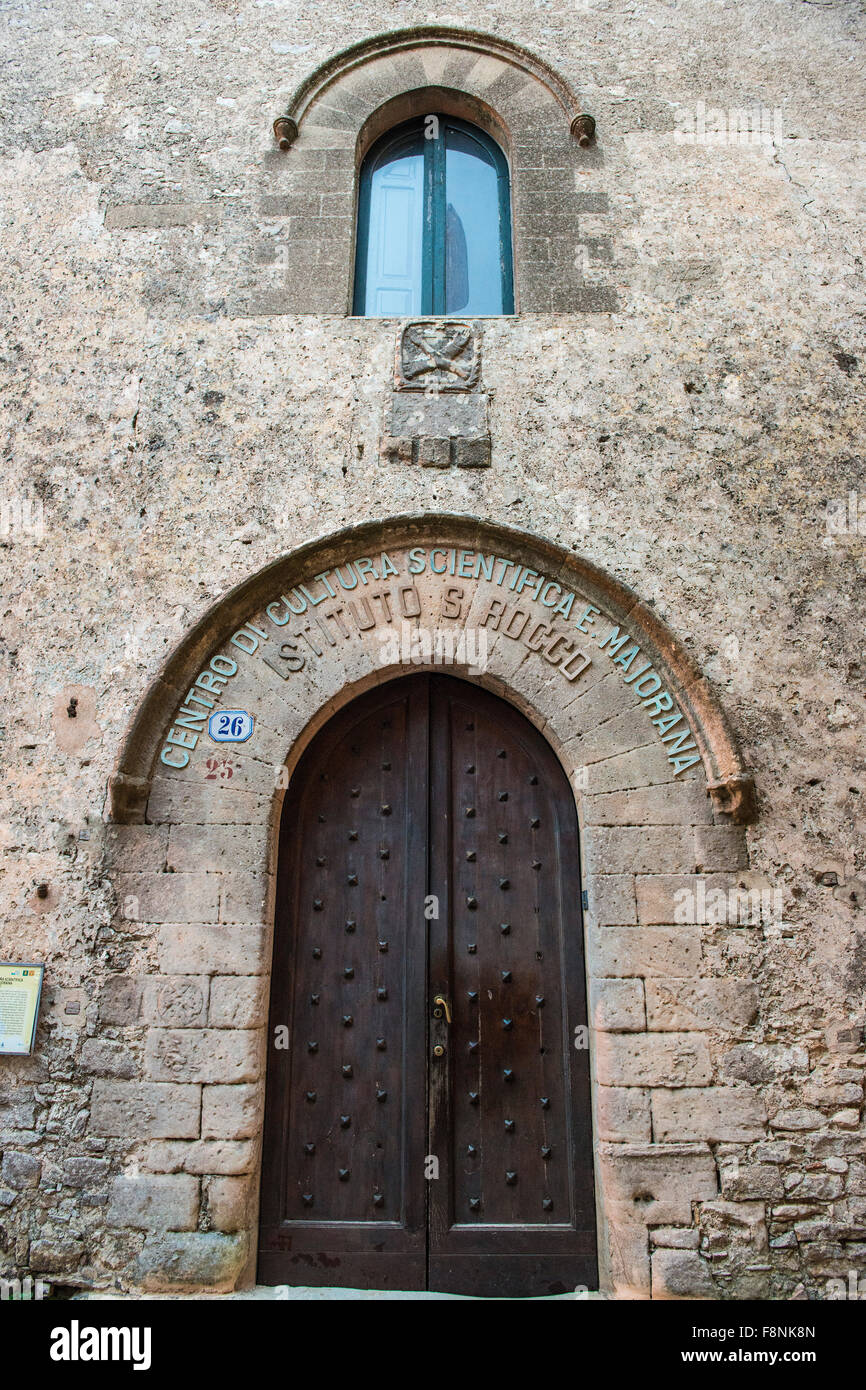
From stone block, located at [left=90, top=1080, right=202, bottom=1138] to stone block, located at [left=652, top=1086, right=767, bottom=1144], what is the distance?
1.92 m

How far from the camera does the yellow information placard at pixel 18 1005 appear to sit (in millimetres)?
3738

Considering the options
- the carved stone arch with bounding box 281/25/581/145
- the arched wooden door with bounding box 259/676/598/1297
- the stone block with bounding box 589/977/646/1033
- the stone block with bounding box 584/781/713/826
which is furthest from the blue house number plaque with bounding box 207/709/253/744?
the carved stone arch with bounding box 281/25/581/145

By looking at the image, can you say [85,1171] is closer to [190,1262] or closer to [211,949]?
[190,1262]

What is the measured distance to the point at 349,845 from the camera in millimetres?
4180

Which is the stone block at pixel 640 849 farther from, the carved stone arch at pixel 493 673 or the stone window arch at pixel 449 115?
the stone window arch at pixel 449 115

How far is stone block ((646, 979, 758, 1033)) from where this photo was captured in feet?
12.1

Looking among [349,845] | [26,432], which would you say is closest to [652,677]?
[349,845]

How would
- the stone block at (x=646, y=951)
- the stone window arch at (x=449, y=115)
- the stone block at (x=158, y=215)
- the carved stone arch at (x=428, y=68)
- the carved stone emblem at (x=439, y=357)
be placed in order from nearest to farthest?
1. the stone block at (x=646, y=951)
2. the carved stone emblem at (x=439, y=357)
3. the stone window arch at (x=449, y=115)
4. the stone block at (x=158, y=215)
5. the carved stone arch at (x=428, y=68)

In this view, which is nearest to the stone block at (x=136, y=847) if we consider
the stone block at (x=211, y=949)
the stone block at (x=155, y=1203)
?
the stone block at (x=211, y=949)

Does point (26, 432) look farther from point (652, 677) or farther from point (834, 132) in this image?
point (834, 132)

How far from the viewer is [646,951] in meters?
3.78

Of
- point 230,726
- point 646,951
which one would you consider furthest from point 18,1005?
point 646,951

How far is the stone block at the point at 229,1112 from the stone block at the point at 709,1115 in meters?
1.66

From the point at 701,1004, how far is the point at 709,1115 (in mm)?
430
